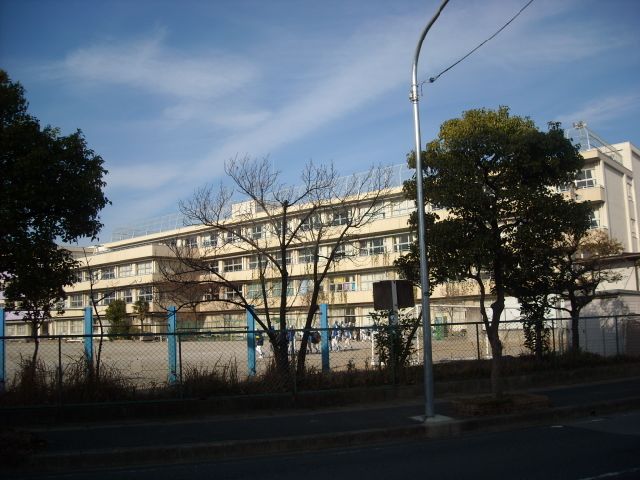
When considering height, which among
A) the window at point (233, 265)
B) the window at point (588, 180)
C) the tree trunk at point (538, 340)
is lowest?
the tree trunk at point (538, 340)

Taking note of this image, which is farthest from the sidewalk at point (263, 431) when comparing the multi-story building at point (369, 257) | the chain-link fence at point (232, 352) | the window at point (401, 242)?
the window at point (401, 242)

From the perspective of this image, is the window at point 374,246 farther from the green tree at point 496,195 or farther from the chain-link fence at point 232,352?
the green tree at point 496,195

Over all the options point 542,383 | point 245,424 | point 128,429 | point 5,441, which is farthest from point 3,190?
point 542,383

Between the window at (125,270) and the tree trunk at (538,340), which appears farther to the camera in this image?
the window at (125,270)

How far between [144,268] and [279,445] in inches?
2159

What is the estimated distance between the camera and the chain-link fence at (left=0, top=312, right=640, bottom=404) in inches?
461

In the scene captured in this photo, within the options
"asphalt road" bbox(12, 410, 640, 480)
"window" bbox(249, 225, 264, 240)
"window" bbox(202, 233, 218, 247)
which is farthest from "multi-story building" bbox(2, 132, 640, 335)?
"asphalt road" bbox(12, 410, 640, 480)

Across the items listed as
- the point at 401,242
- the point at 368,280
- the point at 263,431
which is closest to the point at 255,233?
the point at 263,431

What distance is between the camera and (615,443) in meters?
8.76

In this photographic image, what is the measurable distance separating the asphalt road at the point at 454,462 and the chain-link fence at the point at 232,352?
3.35m

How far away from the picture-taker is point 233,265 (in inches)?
2323

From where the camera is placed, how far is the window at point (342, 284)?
179 feet

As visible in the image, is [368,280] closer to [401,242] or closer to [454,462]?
[401,242]

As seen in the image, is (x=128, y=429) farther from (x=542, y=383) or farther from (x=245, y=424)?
(x=542, y=383)
